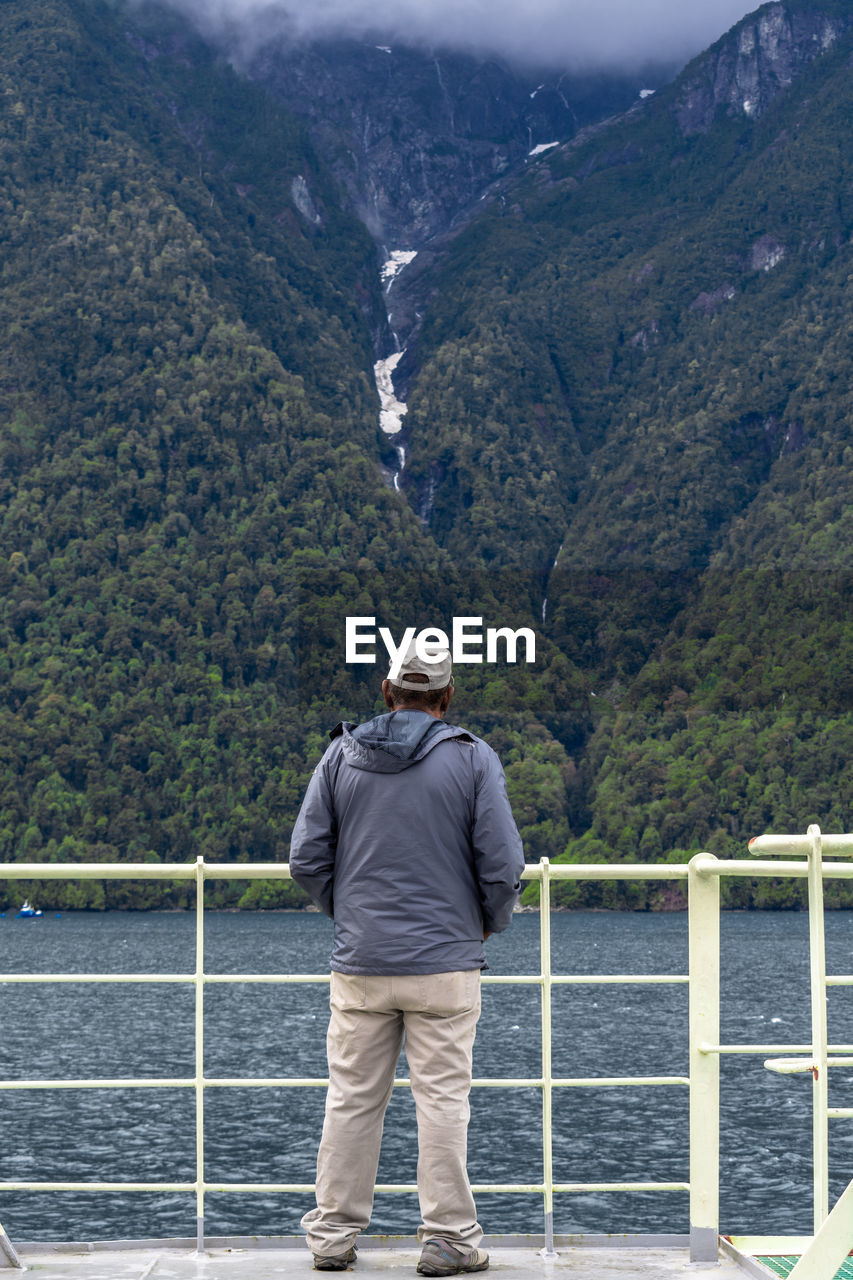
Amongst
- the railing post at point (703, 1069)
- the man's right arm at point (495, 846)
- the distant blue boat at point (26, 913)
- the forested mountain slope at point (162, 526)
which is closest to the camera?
the man's right arm at point (495, 846)

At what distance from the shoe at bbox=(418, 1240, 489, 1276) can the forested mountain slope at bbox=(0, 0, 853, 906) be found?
115m

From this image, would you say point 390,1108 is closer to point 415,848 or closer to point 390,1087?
point 390,1087

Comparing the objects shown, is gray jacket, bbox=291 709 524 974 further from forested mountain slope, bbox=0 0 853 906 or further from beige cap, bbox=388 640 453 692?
forested mountain slope, bbox=0 0 853 906

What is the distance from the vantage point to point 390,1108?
1473 inches

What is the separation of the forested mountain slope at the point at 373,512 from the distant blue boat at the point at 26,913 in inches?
137

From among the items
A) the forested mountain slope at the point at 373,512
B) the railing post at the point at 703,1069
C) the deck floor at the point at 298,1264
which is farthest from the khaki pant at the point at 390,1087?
the forested mountain slope at the point at 373,512

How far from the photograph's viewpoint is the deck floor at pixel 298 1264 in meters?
4.03

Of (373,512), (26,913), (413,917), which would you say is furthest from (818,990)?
(373,512)

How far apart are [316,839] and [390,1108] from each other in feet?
116

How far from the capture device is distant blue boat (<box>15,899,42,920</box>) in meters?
125

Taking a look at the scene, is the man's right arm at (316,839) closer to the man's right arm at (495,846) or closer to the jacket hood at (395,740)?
the jacket hood at (395,740)

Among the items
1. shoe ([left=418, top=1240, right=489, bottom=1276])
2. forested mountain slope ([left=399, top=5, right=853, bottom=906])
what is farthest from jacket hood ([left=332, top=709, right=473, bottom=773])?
forested mountain slope ([left=399, top=5, right=853, bottom=906])

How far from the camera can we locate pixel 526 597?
6358 inches

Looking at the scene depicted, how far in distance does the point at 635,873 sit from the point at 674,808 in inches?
4858
